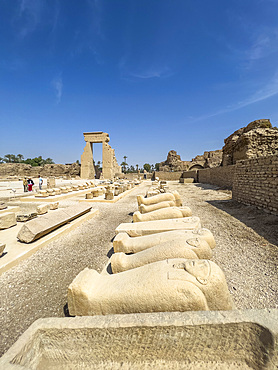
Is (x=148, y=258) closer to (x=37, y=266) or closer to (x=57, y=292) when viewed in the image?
(x=57, y=292)

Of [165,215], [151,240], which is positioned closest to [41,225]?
[151,240]

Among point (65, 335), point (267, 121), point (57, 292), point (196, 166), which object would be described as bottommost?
point (57, 292)

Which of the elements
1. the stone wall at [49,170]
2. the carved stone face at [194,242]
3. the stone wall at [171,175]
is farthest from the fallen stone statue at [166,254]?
the stone wall at [49,170]

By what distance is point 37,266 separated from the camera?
273 centimetres

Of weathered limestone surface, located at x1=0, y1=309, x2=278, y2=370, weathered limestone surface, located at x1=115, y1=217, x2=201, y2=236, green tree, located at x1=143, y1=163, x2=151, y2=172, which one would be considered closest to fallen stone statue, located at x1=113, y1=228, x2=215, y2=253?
weathered limestone surface, located at x1=115, y1=217, x2=201, y2=236

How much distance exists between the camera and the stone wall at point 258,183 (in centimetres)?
540

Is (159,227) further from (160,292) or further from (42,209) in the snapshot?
(42,209)

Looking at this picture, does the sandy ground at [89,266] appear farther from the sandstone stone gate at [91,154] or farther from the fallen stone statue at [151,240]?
the sandstone stone gate at [91,154]

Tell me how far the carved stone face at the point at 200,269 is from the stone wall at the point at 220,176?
12.4 meters

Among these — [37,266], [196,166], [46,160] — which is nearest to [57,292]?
[37,266]

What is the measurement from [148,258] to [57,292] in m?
1.29

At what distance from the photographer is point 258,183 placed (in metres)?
6.21

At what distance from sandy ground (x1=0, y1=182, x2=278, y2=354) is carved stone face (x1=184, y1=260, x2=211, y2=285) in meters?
1.03

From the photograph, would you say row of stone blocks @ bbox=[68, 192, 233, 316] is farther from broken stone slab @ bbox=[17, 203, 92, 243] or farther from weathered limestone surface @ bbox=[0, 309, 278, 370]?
broken stone slab @ bbox=[17, 203, 92, 243]
